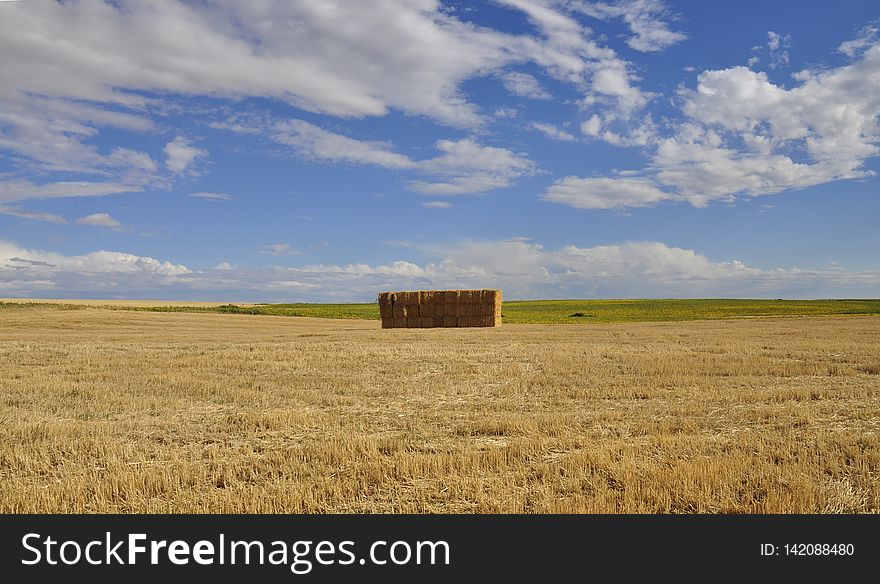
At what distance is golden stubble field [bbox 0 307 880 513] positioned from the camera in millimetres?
6984

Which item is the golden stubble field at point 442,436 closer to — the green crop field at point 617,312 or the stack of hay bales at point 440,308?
the stack of hay bales at point 440,308

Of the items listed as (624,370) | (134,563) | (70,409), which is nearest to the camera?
(134,563)

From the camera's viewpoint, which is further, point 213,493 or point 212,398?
point 212,398

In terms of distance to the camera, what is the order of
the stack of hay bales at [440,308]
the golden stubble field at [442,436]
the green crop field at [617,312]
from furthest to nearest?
the green crop field at [617,312], the stack of hay bales at [440,308], the golden stubble field at [442,436]

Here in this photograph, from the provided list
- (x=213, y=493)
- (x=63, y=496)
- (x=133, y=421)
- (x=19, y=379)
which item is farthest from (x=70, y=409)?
(x=213, y=493)

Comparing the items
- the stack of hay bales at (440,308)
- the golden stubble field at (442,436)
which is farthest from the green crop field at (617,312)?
the golden stubble field at (442,436)

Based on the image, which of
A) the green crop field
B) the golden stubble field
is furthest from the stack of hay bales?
the golden stubble field

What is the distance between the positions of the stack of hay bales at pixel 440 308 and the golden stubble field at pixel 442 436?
89.0ft

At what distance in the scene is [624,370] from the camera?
1777cm

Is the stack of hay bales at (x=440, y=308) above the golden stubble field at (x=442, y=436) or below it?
above

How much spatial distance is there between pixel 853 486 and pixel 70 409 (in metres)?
12.0

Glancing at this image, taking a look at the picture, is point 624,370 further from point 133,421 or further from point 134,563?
point 134,563

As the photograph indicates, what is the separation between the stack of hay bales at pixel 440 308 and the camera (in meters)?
47.3

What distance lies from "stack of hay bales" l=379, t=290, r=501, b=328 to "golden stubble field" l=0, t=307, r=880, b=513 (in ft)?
89.0
